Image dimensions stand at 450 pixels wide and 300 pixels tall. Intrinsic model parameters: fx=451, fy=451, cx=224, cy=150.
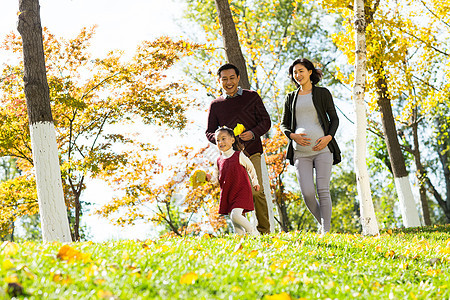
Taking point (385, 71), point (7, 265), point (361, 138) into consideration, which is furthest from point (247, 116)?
point (385, 71)

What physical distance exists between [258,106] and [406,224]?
917 centimetres

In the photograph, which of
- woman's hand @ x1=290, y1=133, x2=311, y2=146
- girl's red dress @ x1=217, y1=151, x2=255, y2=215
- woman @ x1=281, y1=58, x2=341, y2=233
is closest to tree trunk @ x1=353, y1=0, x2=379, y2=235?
woman @ x1=281, y1=58, x2=341, y2=233

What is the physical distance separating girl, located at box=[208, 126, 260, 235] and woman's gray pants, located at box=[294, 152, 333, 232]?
28.1 inches

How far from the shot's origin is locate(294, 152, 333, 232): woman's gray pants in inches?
230

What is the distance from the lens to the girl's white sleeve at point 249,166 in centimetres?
559

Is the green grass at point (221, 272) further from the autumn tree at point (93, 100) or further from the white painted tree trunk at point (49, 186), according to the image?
the autumn tree at point (93, 100)

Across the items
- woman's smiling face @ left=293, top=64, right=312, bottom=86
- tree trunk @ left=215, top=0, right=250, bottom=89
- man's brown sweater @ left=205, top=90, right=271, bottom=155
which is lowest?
man's brown sweater @ left=205, top=90, right=271, bottom=155

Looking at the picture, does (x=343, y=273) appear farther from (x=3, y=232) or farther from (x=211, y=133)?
(x=3, y=232)

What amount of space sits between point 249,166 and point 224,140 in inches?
18.2

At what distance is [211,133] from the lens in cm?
605

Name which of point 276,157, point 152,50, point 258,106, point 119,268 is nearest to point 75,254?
point 119,268

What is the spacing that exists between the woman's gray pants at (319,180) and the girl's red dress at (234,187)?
0.82 meters

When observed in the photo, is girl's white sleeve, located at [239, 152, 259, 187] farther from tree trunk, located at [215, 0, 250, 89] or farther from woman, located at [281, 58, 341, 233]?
tree trunk, located at [215, 0, 250, 89]

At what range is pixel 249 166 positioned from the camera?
223 inches
